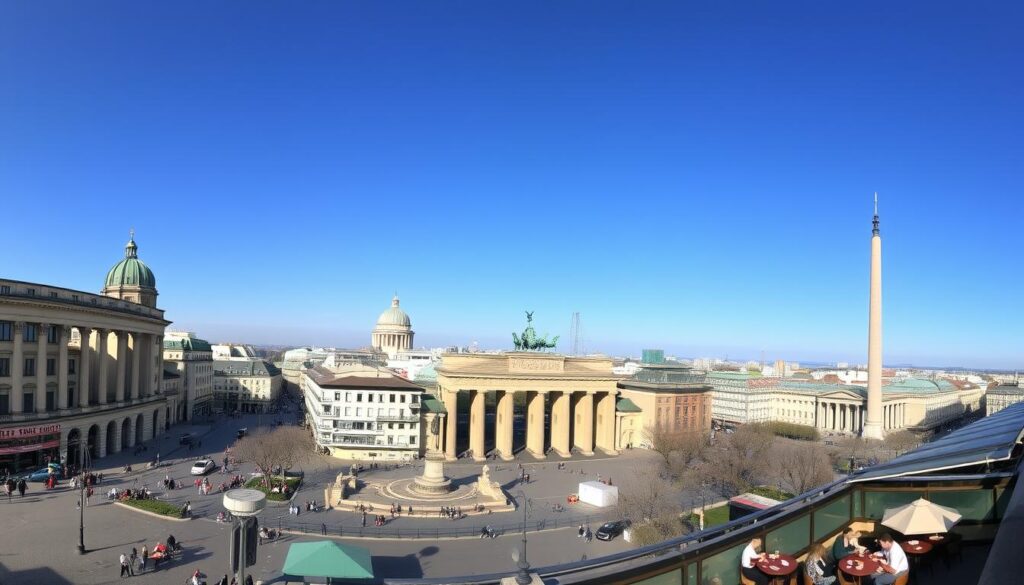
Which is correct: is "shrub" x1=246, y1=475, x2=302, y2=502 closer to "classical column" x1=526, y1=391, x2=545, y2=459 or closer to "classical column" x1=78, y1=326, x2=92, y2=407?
"classical column" x1=78, y1=326, x2=92, y2=407

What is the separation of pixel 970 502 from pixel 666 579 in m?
7.12

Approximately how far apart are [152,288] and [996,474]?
10338cm

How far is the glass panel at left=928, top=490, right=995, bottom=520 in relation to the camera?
34.8 ft

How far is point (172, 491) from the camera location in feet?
166

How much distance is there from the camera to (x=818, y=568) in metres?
9.18

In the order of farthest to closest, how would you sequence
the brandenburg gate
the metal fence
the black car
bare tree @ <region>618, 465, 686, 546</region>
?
the brandenburg gate → the black car → the metal fence → bare tree @ <region>618, 465, 686, 546</region>

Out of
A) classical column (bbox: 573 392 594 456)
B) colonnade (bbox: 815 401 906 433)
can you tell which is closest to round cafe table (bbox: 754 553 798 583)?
classical column (bbox: 573 392 594 456)

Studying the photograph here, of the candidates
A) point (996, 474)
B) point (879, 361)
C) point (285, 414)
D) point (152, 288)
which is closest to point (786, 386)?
point (879, 361)

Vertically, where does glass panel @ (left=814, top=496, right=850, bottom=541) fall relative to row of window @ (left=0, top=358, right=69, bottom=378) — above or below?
above

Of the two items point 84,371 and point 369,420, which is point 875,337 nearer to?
point 369,420

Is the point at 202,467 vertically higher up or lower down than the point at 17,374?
lower down

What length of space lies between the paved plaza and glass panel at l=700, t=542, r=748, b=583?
22.3 metres

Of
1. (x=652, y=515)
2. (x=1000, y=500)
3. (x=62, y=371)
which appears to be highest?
(x=1000, y=500)

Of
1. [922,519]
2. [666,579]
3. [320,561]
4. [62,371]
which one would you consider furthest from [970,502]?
[62,371]
